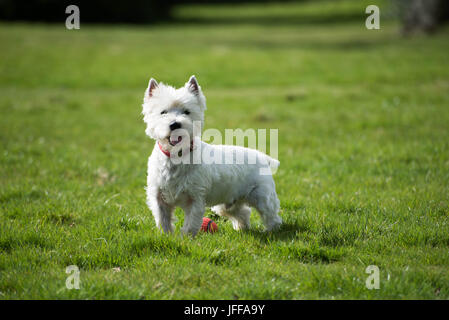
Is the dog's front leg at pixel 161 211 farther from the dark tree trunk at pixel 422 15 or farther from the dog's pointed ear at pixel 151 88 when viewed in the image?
the dark tree trunk at pixel 422 15

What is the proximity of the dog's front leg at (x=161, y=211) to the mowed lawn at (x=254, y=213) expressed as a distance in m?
0.32

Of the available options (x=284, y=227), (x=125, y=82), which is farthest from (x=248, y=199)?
(x=125, y=82)

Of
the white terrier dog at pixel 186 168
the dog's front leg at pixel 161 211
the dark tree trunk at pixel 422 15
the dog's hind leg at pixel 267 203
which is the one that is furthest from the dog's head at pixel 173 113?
the dark tree trunk at pixel 422 15

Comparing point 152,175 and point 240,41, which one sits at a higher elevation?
point 240,41

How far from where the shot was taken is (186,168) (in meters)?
5.39

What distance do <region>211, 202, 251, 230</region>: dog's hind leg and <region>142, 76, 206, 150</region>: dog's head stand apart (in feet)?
3.92

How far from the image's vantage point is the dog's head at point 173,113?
17.1 feet

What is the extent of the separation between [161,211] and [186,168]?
64 cm

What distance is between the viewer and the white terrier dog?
5.33m

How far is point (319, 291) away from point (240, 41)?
2950cm

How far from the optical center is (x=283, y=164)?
29.6ft
